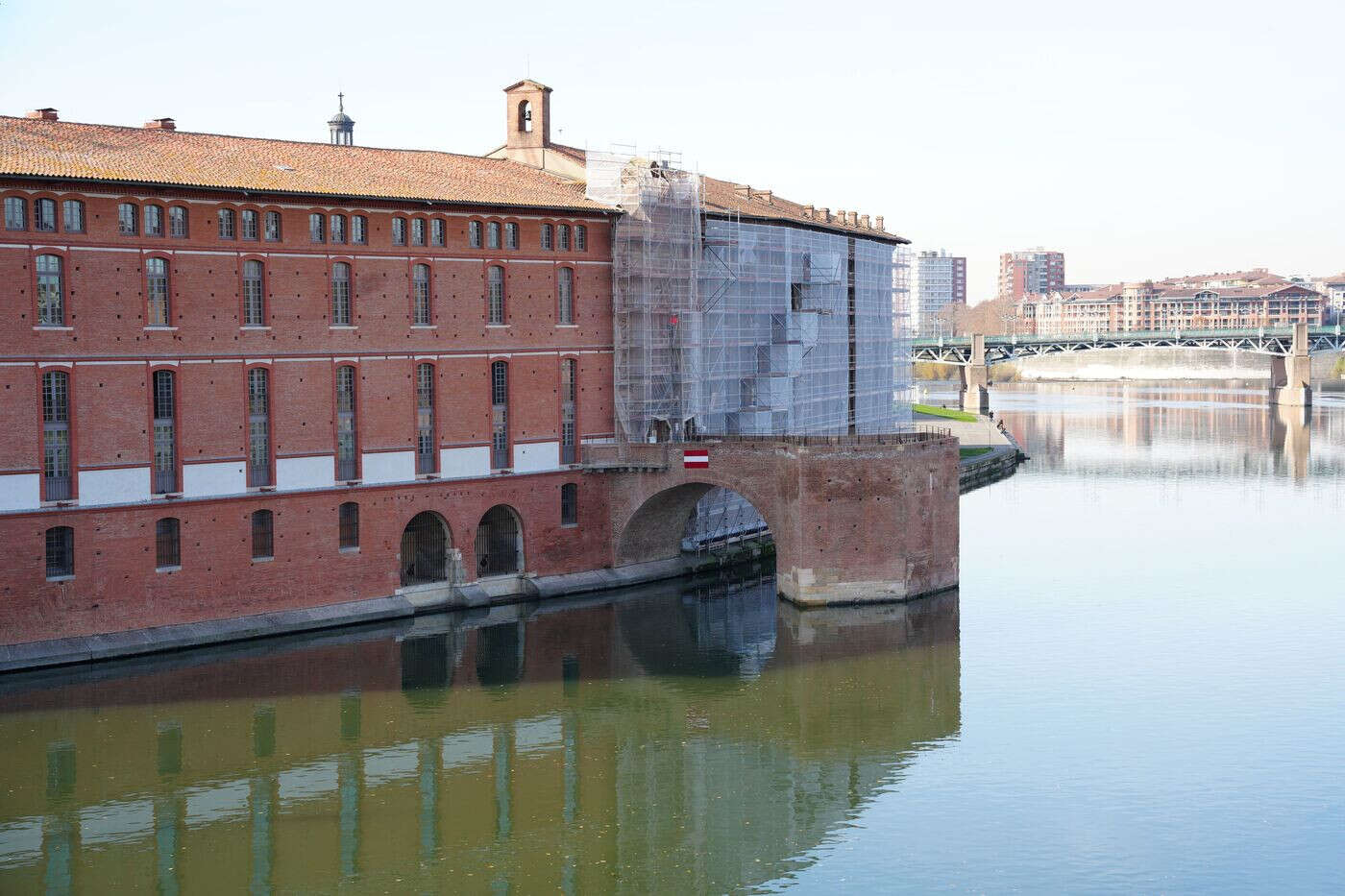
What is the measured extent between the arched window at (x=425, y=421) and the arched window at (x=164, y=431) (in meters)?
6.45

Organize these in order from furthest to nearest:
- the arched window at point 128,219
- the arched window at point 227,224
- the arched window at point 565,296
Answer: the arched window at point 565,296 → the arched window at point 227,224 → the arched window at point 128,219

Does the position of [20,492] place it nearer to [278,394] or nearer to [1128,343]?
[278,394]

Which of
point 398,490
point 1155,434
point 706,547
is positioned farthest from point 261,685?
point 1155,434

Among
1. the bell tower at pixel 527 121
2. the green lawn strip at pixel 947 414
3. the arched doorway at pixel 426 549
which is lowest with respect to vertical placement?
the arched doorway at pixel 426 549

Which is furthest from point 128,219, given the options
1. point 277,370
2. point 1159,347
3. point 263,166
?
point 1159,347

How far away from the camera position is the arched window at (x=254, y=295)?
36.1 metres

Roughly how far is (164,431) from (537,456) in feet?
34.5

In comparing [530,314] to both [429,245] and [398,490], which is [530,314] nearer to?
[429,245]

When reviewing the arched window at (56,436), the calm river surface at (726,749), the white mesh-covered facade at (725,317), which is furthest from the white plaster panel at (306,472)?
the white mesh-covered facade at (725,317)

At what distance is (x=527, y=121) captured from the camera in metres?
48.8

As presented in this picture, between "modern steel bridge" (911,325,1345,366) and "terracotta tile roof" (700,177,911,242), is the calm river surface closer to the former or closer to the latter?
"terracotta tile roof" (700,177,911,242)

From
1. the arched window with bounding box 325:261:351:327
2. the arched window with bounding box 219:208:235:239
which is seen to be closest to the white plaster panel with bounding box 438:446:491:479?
the arched window with bounding box 325:261:351:327

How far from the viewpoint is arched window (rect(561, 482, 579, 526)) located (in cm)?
4303

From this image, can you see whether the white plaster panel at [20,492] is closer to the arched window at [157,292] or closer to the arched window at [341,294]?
the arched window at [157,292]
